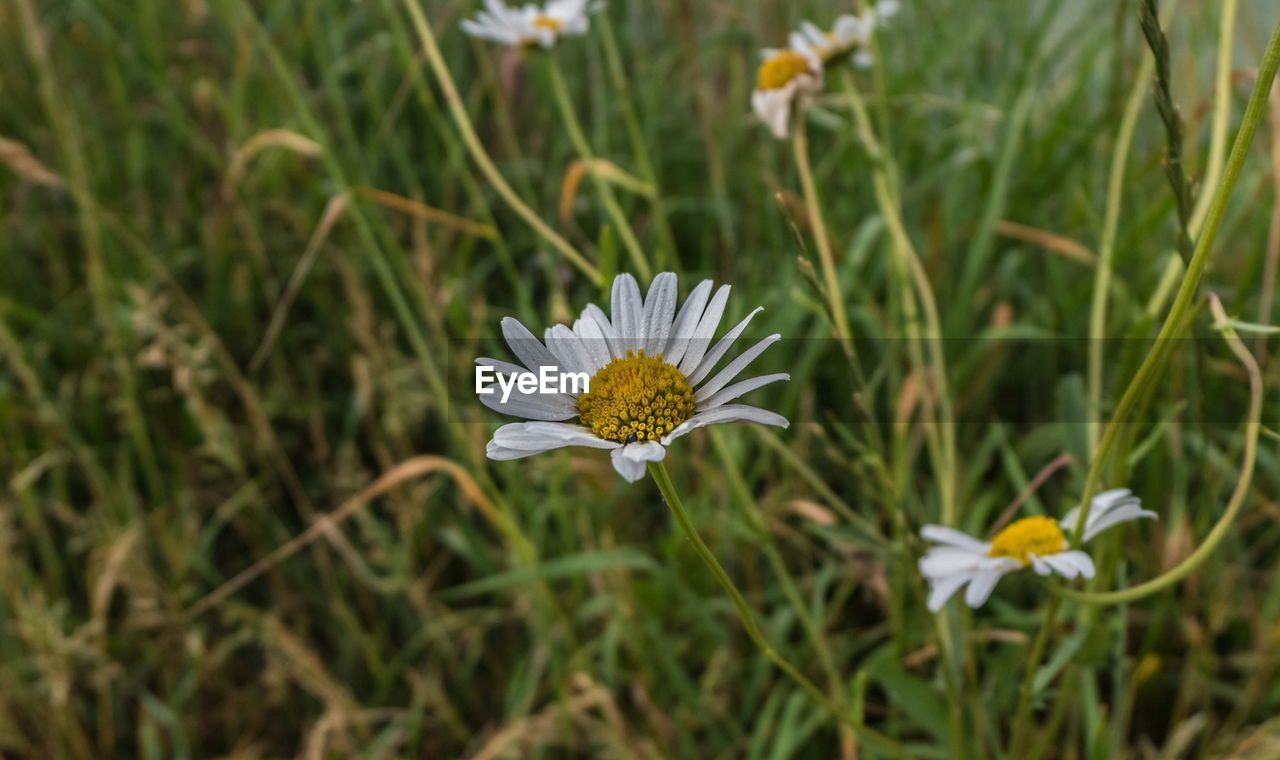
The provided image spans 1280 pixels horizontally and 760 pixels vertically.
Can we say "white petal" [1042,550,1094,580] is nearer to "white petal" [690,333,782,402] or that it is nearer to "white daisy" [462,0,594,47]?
"white petal" [690,333,782,402]

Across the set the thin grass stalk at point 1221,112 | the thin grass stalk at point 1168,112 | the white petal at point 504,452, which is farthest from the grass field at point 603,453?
the white petal at point 504,452

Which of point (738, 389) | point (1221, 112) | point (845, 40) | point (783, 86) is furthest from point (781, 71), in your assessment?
point (738, 389)

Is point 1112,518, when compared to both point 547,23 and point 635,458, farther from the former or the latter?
point 547,23

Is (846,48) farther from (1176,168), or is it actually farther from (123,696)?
(123,696)

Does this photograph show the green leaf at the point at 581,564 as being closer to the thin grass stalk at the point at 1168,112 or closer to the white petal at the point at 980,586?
the white petal at the point at 980,586

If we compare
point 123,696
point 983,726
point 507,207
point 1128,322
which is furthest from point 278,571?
point 1128,322
